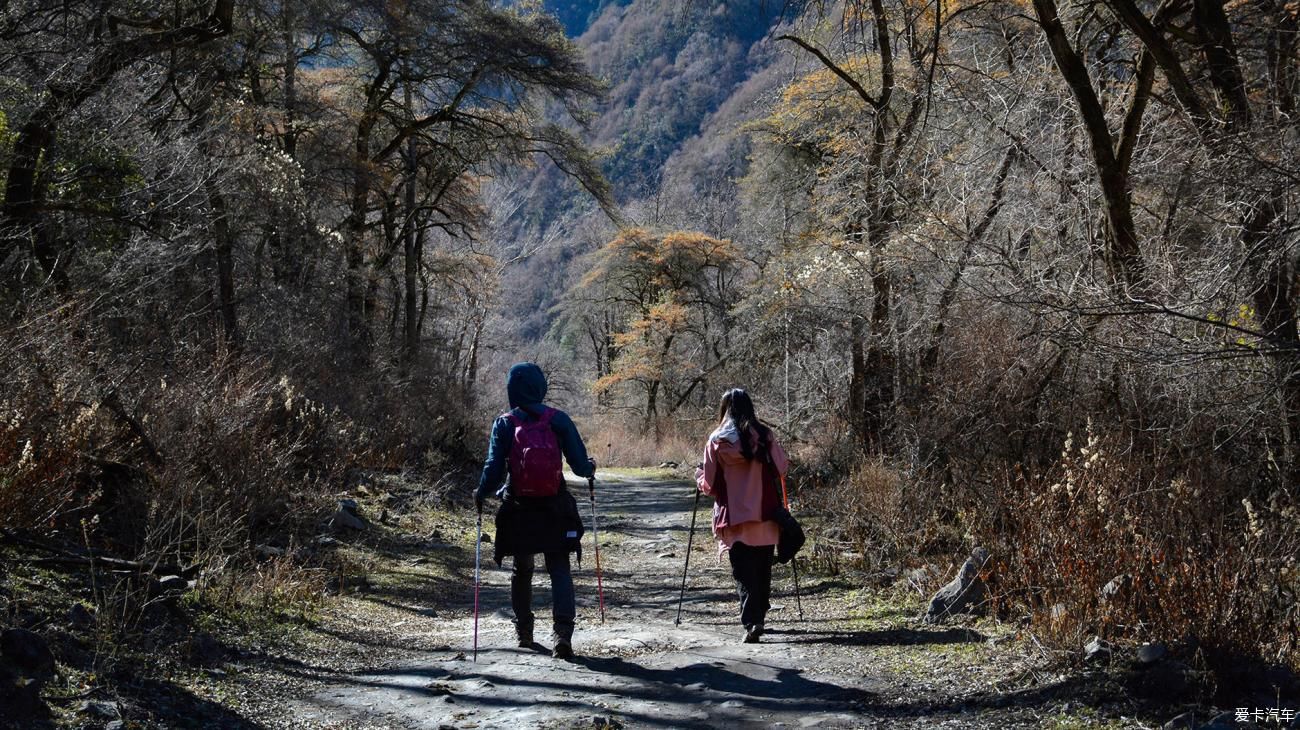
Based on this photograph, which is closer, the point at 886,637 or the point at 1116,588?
the point at 1116,588

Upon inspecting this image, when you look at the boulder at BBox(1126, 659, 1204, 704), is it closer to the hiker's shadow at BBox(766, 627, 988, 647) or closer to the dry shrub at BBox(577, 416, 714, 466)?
the hiker's shadow at BBox(766, 627, 988, 647)

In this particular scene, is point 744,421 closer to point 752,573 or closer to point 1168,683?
point 752,573

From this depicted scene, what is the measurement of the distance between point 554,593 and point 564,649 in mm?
354

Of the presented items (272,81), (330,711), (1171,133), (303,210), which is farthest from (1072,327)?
(272,81)

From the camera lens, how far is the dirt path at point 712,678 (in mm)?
4816

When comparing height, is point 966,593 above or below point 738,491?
below

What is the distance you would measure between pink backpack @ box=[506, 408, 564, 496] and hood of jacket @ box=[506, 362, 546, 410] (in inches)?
8.4

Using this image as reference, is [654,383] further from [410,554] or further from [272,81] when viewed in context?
[410,554]

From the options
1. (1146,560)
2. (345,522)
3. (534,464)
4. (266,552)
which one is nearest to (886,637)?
(1146,560)

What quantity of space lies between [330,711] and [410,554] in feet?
19.8

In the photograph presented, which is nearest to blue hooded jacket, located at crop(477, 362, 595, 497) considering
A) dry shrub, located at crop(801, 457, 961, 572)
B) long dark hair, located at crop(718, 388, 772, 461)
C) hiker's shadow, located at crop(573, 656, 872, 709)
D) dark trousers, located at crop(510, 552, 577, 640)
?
dark trousers, located at crop(510, 552, 577, 640)

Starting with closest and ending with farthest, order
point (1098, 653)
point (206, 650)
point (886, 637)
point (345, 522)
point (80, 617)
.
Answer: point (1098, 653), point (80, 617), point (206, 650), point (886, 637), point (345, 522)

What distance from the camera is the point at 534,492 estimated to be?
632 cm

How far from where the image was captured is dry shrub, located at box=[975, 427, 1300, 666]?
15.8 ft
